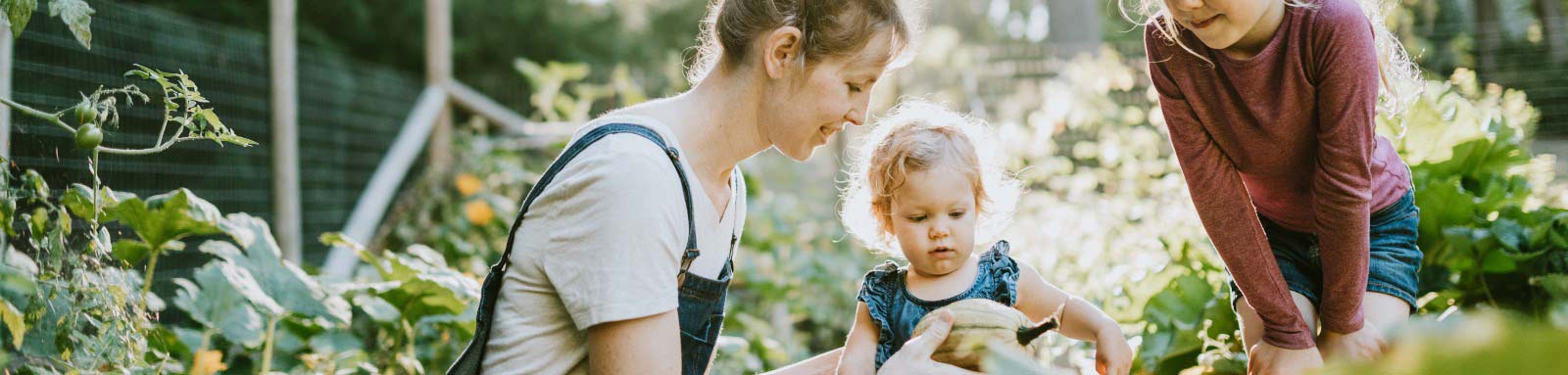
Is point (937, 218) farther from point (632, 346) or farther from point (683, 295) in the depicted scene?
point (632, 346)

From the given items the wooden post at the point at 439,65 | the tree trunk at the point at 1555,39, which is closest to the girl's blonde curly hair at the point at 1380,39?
the wooden post at the point at 439,65

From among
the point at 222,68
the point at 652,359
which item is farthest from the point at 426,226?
the point at 652,359

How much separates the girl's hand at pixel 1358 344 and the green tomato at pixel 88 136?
5.76 ft

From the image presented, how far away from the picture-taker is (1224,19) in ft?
5.46

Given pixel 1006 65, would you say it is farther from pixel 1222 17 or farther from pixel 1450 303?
pixel 1222 17

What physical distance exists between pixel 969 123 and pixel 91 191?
135 cm

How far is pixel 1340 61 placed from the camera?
1628 millimetres

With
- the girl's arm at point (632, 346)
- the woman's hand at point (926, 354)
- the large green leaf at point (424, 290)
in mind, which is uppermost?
the large green leaf at point (424, 290)

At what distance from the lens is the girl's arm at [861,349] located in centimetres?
174

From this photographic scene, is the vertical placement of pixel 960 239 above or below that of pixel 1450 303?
above

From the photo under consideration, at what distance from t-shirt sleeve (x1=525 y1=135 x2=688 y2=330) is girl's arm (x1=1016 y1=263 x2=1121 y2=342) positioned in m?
0.67

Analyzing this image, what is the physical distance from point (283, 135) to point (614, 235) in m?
2.64

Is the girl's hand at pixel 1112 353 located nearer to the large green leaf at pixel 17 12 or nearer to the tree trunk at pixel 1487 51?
the large green leaf at pixel 17 12

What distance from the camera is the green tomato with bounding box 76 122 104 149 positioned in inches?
48.7
